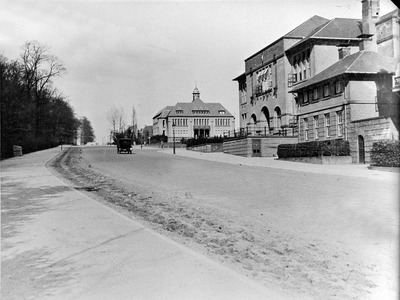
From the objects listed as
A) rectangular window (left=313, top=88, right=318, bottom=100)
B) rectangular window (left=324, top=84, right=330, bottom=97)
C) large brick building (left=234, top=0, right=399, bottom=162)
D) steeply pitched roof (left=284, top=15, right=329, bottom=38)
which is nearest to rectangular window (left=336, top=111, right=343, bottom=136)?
large brick building (left=234, top=0, right=399, bottom=162)

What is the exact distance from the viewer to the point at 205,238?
709 cm

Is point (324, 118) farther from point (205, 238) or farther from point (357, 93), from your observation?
point (205, 238)

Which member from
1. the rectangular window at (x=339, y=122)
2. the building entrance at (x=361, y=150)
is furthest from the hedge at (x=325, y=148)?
the rectangular window at (x=339, y=122)

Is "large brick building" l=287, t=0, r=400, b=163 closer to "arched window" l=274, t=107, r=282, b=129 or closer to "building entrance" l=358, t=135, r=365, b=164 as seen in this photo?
"building entrance" l=358, t=135, r=365, b=164

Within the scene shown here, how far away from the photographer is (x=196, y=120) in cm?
10606

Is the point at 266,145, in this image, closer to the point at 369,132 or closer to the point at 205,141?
the point at 369,132

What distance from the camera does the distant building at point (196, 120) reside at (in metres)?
104

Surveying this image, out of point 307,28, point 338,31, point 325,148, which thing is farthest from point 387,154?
point 307,28

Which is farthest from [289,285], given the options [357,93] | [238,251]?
[357,93]

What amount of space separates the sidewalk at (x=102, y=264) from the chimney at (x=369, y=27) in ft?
94.4

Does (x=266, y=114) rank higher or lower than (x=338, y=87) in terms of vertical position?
lower

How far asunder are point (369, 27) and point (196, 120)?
252 ft

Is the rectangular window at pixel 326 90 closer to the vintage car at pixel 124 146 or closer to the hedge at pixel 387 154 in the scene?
the hedge at pixel 387 154

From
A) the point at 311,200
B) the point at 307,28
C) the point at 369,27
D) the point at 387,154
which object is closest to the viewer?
the point at 311,200
